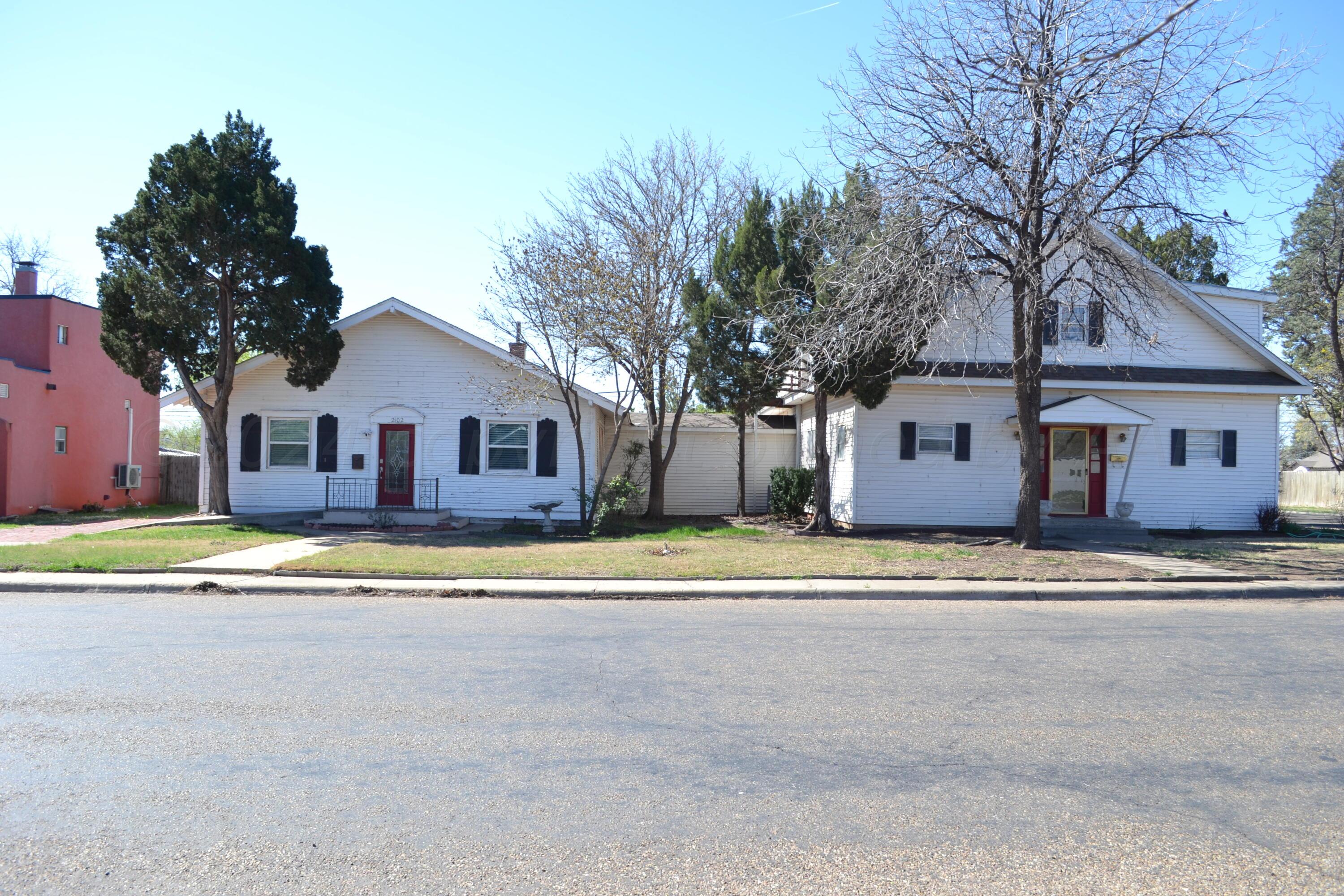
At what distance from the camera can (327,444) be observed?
21.8 metres

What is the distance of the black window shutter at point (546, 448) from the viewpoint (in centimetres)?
2188

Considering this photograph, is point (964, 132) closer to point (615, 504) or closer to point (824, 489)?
point (824, 489)

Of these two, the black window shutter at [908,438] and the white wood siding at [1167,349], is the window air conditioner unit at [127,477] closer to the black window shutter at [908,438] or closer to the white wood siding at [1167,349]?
the black window shutter at [908,438]

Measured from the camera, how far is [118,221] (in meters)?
19.6

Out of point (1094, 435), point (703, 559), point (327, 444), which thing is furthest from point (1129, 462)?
point (327, 444)

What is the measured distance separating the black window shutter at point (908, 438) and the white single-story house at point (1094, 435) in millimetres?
31

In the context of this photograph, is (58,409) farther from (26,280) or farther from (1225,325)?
(1225,325)

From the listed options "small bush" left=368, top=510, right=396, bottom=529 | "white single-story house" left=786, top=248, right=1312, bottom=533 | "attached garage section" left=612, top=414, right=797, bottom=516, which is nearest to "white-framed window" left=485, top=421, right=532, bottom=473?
"small bush" left=368, top=510, right=396, bottom=529

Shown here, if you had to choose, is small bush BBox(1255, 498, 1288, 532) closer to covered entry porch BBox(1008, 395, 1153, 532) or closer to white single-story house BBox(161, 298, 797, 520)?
covered entry porch BBox(1008, 395, 1153, 532)

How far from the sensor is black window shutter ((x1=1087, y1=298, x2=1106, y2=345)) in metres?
16.3

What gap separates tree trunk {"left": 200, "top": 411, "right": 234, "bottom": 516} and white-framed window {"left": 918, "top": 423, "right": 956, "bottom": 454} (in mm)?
16038

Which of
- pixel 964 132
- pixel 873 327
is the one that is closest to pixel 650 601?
pixel 873 327

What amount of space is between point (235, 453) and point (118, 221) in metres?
5.71

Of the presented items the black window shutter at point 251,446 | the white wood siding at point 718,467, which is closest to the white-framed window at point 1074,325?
the white wood siding at point 718,467
